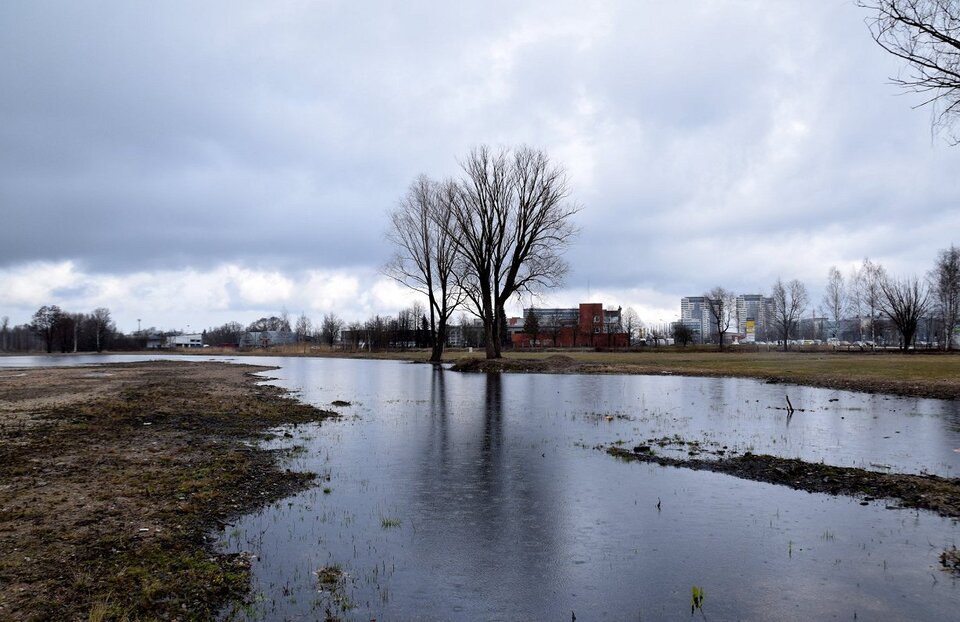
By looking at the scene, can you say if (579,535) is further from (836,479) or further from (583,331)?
(583,331)

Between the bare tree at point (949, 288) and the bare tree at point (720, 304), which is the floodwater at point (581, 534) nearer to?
the bare tree at point (949, 288)

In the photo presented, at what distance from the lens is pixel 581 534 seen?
741 cm

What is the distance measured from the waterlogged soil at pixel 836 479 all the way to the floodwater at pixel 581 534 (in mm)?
402

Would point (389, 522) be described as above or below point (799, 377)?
below

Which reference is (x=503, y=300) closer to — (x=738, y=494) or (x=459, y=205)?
(x=459, y=205)

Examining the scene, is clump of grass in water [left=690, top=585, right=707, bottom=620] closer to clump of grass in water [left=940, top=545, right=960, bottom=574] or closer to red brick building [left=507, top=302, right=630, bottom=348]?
clump of grass in water [left=940, top=545, right=960, bottom=574]

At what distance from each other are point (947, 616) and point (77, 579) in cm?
819

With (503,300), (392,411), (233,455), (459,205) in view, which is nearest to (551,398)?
(392,411)

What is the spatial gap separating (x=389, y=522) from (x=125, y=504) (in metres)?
3.78

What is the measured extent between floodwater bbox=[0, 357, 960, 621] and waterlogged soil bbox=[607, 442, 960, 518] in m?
0.40

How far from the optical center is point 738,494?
30.4 ft

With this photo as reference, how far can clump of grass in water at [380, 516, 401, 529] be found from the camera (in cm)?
773

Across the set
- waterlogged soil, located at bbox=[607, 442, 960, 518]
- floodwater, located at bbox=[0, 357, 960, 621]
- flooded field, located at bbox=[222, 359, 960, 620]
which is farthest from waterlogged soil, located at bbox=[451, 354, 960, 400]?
waterlogged soil, located at bbox=[607, 442, 960, 518]

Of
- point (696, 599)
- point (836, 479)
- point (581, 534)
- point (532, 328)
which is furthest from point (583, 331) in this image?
point (696, 599)
